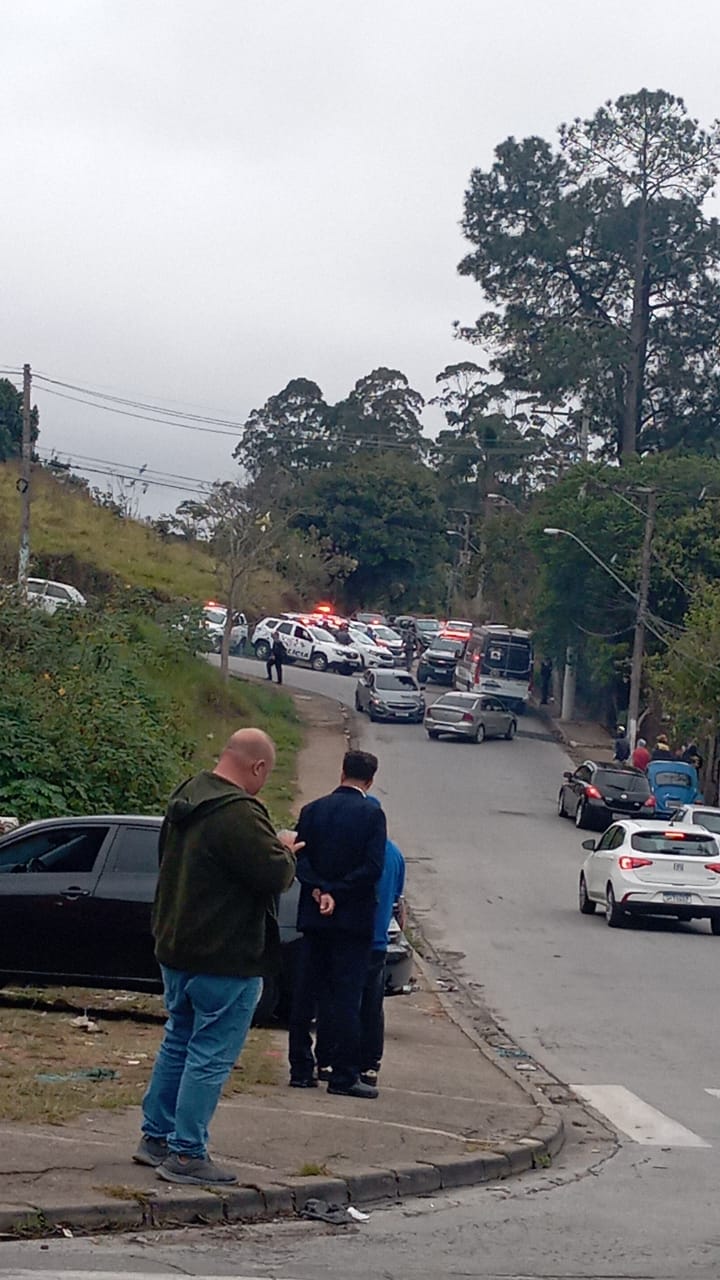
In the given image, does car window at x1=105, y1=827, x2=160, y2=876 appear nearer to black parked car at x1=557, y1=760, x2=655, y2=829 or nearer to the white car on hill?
black parked car at x1=557, y1=760, x2=655, y2=829

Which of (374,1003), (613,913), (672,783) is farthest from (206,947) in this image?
(672,783)

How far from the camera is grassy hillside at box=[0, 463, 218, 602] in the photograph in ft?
181

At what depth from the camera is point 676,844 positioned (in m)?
21.7

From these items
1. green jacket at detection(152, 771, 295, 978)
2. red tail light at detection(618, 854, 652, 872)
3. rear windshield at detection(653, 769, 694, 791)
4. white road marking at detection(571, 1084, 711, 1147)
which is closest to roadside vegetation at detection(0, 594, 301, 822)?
red tail light at detection(618, 854, 652, 872)

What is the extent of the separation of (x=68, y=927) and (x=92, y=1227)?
6.32 meters

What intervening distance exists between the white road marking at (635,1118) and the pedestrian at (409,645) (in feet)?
190

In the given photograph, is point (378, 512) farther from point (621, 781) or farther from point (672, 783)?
point (621, 781)

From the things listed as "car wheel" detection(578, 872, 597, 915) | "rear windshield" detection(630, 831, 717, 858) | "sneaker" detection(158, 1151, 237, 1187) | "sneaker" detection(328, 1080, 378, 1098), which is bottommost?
"car wheel" detection(578, 872, 597, 915)

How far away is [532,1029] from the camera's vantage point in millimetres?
13758

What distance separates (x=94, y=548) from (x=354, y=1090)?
5059 centimetres

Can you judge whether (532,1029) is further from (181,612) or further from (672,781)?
(181,612)


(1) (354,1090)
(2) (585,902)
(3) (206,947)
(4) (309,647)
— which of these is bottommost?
(2) (585,902)

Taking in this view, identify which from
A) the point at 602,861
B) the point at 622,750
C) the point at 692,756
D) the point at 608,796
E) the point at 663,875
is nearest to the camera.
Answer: the point at 663,875

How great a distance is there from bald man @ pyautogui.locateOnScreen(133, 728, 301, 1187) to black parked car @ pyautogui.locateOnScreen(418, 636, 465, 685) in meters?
59.1
